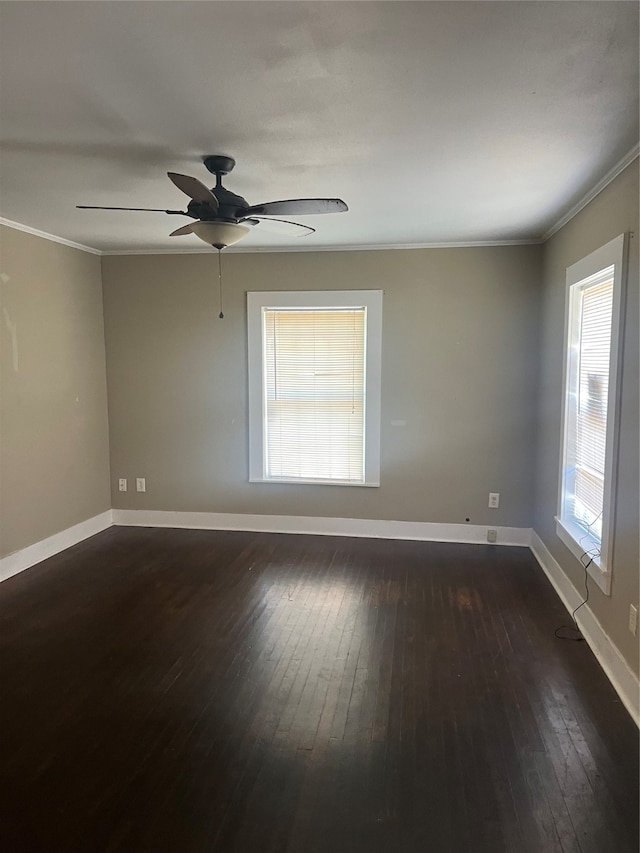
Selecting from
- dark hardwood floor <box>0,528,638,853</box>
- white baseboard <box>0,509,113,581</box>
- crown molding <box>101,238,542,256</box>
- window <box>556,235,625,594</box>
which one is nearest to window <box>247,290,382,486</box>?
crown molding <box>101,238,542,256</box>

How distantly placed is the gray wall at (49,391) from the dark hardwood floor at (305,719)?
65cm

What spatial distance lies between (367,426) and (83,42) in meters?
3.44

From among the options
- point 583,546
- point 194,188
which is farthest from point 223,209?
point 583,546

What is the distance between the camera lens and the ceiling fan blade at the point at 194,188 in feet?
6.73

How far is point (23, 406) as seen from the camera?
3945mm

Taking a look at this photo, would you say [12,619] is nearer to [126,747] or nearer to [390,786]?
[126,747]

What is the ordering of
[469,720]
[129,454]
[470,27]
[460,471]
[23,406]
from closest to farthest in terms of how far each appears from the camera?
1. [470,27]
2. [469,720]
3. [23,406]
4. [460,471]
5. [129,454]

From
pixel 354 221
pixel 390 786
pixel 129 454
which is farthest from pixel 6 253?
pixel 390 786

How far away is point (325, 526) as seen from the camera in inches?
189

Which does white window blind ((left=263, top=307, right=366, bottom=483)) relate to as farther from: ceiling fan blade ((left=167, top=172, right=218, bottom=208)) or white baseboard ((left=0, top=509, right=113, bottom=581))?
ceiling fan blade ((left=167, top=172, right=218, bottom=208))

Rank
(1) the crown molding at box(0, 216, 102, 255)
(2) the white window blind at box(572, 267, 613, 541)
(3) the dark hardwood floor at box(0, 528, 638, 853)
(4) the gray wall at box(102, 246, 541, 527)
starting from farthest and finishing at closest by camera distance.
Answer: (4) the gray wall at box(102, 246, 541, 527) → (1) the crown molding at box(0, 216, 102, 255) → (2) the white window blind at box(572, 267, 613, 541) → (3) the dark hardwood floor at box(0, 528, 638, 853)

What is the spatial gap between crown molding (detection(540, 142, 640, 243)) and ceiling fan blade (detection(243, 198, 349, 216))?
1.32m

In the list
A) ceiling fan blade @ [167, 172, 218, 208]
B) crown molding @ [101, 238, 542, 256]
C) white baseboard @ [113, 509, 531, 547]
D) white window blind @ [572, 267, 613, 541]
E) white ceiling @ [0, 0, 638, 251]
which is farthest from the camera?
white baseboard @ [113, 509, 531, 547]

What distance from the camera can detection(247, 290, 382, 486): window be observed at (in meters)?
4.59
